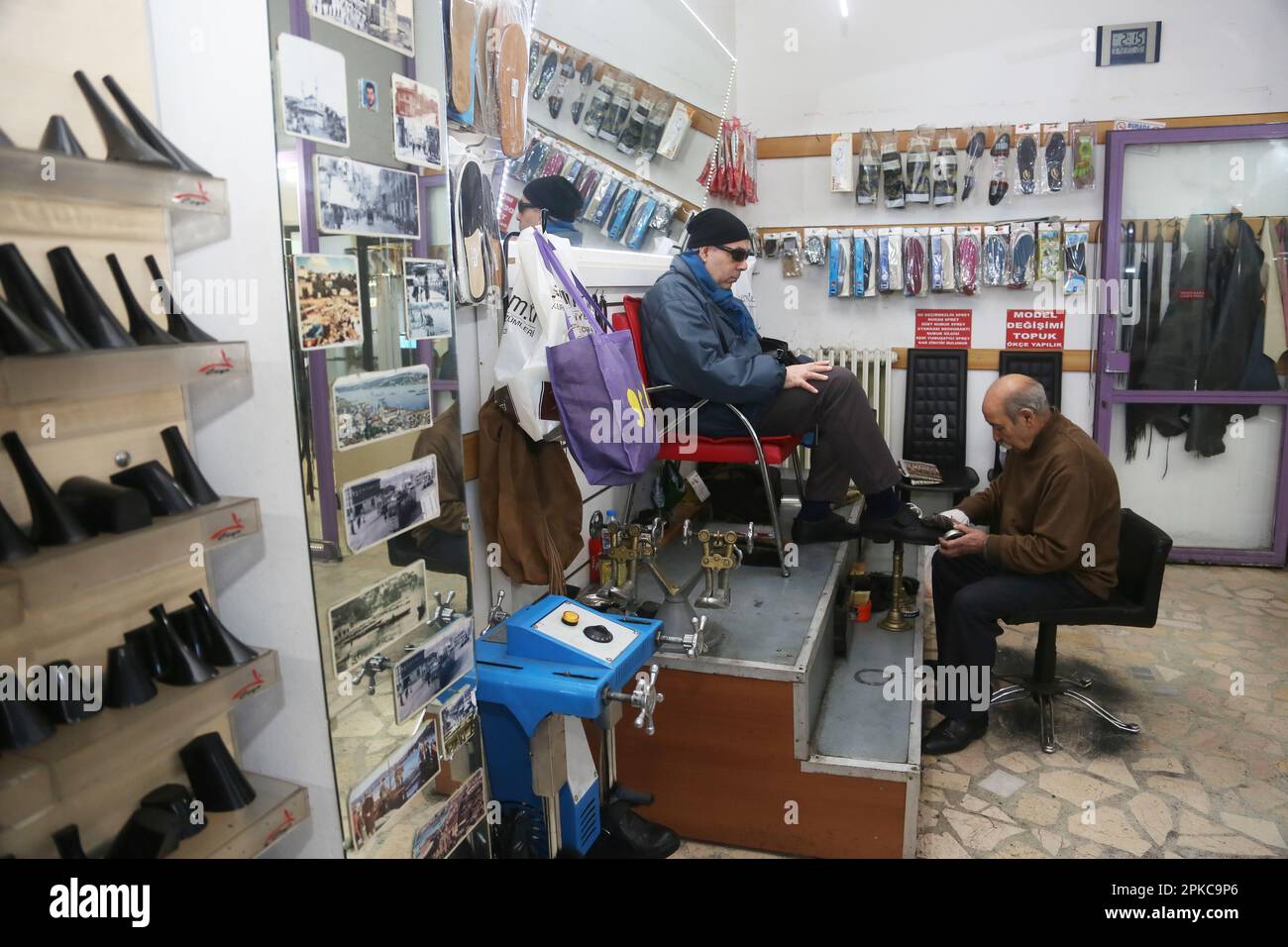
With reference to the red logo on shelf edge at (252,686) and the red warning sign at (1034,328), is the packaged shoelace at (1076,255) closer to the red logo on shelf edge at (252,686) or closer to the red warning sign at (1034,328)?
the red warning sign at (1034,328)

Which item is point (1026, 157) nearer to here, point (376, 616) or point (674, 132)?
point (674, 132)

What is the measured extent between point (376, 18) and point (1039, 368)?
4.43 m

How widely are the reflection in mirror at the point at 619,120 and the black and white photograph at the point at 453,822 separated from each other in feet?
5.79

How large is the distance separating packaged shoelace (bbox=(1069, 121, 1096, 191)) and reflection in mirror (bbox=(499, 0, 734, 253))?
1.91 m

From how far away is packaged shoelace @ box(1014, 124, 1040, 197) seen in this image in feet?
15.8

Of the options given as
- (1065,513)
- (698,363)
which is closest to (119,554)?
(698,363)

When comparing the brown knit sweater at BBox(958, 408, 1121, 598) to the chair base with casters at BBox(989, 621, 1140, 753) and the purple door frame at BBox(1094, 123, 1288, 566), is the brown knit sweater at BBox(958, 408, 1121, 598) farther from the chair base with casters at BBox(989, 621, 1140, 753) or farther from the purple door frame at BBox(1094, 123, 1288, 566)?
the purple door frame at BBox(1094, 123, 1288, 566)

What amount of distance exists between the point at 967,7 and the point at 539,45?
9.08 ft

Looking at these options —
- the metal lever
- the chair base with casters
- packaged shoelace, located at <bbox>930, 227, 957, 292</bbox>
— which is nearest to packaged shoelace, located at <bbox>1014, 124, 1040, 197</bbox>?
packaged shoelace, located at <bbox>930, 227, 957, 292</bbox>

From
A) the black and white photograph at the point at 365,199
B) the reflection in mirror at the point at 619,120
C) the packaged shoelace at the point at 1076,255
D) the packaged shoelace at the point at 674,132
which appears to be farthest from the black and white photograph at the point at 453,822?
the packaged shoelace at the point at 1076,255

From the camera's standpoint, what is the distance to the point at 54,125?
1.01 meters

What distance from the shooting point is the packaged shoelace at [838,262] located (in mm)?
5145
